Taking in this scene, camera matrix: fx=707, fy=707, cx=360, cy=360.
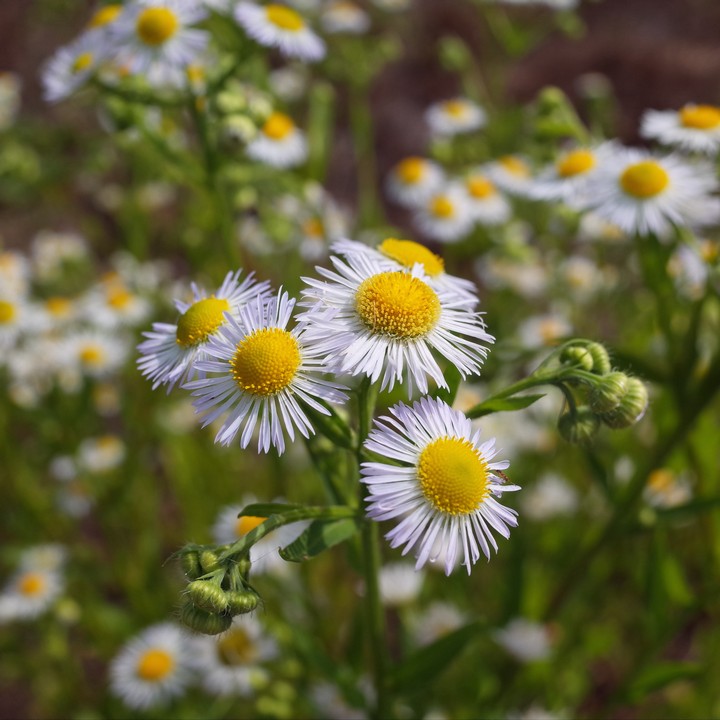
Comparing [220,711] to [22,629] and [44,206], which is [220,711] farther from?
[44,206]

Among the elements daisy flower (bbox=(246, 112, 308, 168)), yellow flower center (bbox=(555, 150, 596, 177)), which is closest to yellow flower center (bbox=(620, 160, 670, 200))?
yellow flower center (bbox=(555, 150, 596, 177))

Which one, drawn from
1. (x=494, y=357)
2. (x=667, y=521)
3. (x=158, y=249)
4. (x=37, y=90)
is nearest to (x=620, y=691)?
(x=667, y=521)

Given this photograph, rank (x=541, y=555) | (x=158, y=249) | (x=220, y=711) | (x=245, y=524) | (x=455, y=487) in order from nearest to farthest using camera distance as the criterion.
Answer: (x=455, y=487)
(x=245, y=524)
(x=220, y=711)
(x=541, y=555)
(x=158, y=249)

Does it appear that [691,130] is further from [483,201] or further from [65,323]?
[65,323]

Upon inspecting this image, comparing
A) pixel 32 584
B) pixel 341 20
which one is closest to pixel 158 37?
pixel 32 584

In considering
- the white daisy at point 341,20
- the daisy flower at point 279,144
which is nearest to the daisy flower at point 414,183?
the daisy flower at point 279,144

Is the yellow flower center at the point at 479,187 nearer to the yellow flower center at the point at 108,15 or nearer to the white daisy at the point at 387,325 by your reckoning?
the yellow flower center at the point at 108,15

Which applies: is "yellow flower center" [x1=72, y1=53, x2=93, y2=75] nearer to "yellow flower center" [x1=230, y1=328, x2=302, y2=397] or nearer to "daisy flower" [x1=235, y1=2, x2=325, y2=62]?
"daisy flower" [x1=235, y1=2, x2=325, y2=62]
